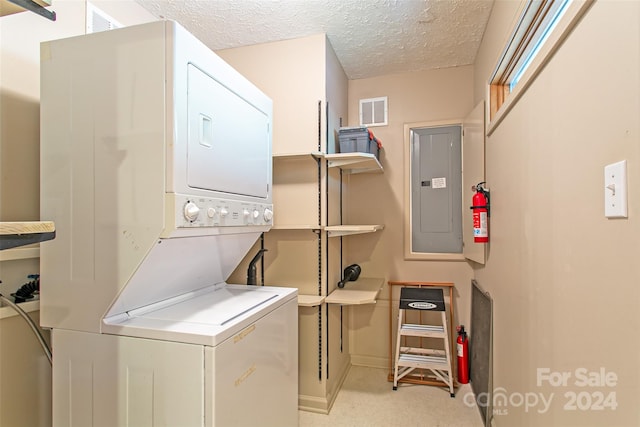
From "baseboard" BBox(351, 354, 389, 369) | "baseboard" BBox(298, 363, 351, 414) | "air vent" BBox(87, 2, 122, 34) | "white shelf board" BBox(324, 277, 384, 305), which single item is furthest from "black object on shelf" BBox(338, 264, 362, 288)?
"air vent" BBox(87, 2, 122, 34)

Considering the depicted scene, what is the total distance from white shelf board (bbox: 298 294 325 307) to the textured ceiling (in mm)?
1953

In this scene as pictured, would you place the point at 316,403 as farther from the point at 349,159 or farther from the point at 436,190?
the point at 436,190

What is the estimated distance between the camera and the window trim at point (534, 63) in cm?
95

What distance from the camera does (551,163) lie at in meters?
1.15

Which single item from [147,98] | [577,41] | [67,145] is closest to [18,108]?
[67,145]

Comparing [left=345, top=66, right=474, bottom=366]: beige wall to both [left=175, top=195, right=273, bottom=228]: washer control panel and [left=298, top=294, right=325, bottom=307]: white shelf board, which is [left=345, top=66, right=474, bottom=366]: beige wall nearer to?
[left=298, top=294, right=325, bottom=307]: white shelf board

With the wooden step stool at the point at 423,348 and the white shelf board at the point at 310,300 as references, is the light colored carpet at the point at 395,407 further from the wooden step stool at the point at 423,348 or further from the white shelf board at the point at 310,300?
the white shelf board at the point at 310,300

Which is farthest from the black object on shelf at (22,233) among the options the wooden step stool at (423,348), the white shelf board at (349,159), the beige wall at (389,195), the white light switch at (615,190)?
the beige wall at (389,195)

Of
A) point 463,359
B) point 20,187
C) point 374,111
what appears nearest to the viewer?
point 20,187

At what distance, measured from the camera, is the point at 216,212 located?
1356mm

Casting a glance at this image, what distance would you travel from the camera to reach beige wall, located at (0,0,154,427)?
1.35 m

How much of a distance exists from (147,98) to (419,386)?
2.77 m

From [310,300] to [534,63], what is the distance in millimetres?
1805

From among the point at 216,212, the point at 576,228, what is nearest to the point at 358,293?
the point at 216,212
